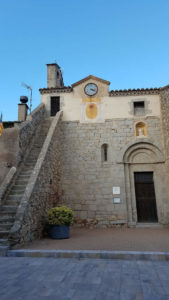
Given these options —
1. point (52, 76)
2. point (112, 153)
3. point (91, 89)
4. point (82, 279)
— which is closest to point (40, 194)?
point (82, 279)

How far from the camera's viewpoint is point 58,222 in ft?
23.6

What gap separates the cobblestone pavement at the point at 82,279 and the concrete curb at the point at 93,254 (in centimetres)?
21

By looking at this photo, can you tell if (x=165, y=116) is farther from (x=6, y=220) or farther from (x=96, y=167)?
(x=6, y=220)

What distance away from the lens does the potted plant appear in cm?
716

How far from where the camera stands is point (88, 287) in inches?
130

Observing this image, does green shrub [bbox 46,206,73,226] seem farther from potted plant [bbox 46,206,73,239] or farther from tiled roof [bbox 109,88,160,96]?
tiled roof [bbox 109,88,160,96]

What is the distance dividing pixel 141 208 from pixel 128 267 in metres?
6.70

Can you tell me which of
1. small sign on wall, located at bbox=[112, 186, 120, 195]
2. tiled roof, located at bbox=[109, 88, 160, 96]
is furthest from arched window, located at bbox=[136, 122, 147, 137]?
small sign on wall, located at bbox=[112, 186, 120, 195]

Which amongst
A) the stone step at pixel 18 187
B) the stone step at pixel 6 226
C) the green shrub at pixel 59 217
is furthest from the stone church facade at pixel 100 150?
the stone step at pixel 6 226

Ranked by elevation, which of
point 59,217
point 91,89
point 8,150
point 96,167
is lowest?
point 59,217

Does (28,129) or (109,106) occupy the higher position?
(109,106)

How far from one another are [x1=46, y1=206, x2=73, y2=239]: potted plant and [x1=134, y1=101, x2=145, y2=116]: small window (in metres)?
7.12

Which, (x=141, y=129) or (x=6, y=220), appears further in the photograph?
(x=141, y=129)

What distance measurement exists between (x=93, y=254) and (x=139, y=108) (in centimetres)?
895
